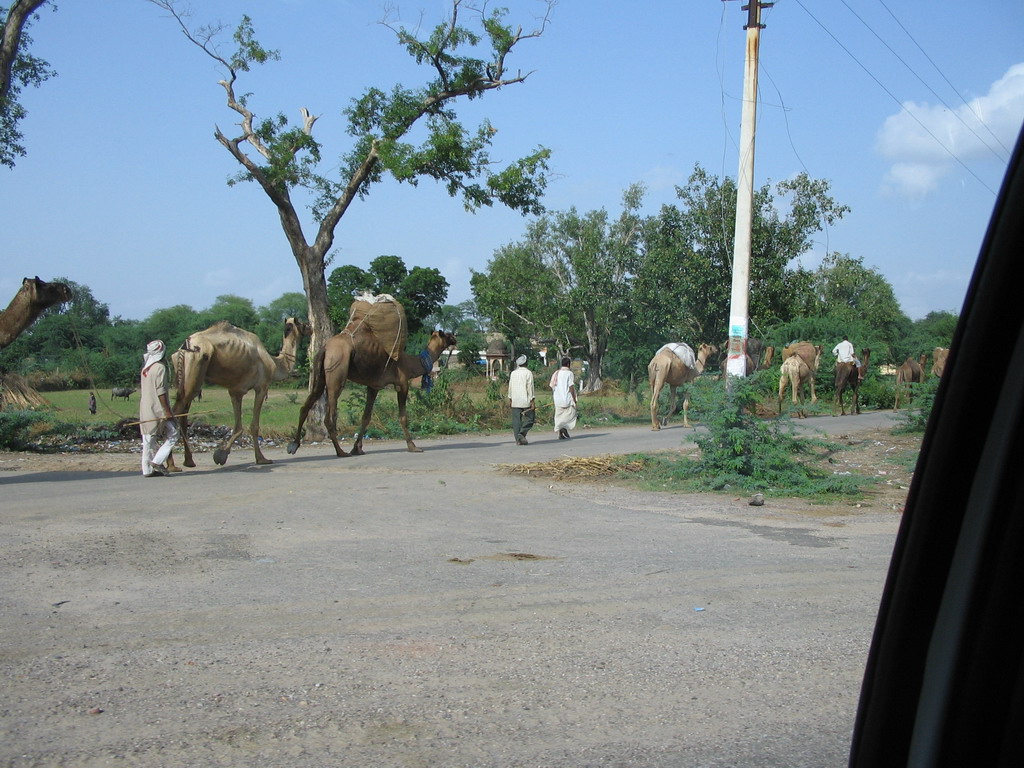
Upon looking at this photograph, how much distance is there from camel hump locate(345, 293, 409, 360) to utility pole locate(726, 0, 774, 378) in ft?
18.8

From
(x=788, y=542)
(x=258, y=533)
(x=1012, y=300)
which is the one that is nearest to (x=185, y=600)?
(x=258, y=533)

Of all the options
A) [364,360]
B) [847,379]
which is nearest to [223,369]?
[364,360]

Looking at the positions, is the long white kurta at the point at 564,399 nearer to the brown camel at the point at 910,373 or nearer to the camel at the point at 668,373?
the camel at the point at 668,373

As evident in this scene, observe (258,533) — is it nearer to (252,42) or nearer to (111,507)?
(111,507)

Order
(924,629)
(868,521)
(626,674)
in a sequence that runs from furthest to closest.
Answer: (868,521), (626,674), (924,629)

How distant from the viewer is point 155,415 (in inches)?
493

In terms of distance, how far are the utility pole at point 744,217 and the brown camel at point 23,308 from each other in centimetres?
881

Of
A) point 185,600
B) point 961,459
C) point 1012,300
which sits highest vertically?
point 1012,300

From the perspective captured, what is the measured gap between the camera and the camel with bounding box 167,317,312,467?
44.8ft

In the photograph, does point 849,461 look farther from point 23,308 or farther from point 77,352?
point 77,352

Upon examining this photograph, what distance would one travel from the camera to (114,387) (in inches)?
1725

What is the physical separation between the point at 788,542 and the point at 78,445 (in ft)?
46.2

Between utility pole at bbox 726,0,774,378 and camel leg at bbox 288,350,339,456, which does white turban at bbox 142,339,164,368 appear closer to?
camel leg at bbox 288,350,339,456

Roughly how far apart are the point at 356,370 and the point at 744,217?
673 centimetres
